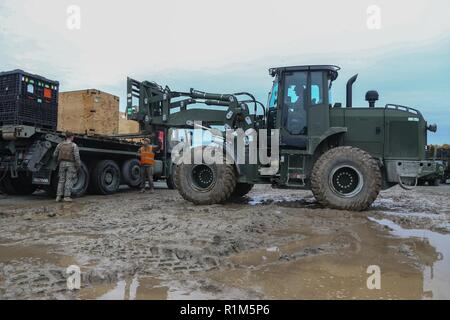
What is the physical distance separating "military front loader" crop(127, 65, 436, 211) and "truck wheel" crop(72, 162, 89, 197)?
2853 millimetres

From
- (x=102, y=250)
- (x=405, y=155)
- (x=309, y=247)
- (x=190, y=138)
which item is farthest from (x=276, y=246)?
(x=190, y=138)

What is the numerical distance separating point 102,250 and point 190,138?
6.23m

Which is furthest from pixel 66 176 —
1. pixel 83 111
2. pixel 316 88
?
pixel 316 88

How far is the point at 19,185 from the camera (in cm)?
1074

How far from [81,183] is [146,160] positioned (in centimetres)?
200

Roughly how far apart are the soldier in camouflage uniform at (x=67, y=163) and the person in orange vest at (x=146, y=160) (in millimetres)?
2646

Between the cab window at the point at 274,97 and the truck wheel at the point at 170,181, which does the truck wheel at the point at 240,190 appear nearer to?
the cab window at the point at 274,97

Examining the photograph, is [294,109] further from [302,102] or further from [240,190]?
[240,190]

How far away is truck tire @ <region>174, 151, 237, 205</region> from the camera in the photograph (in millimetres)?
8344

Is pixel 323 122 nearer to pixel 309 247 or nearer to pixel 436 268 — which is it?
pixel 309 247

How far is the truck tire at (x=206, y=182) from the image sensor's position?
8.34m

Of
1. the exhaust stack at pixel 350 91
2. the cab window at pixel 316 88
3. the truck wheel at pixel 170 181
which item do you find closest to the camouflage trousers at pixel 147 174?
the truck wheel at pixel 170 181

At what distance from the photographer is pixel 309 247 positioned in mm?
4609
